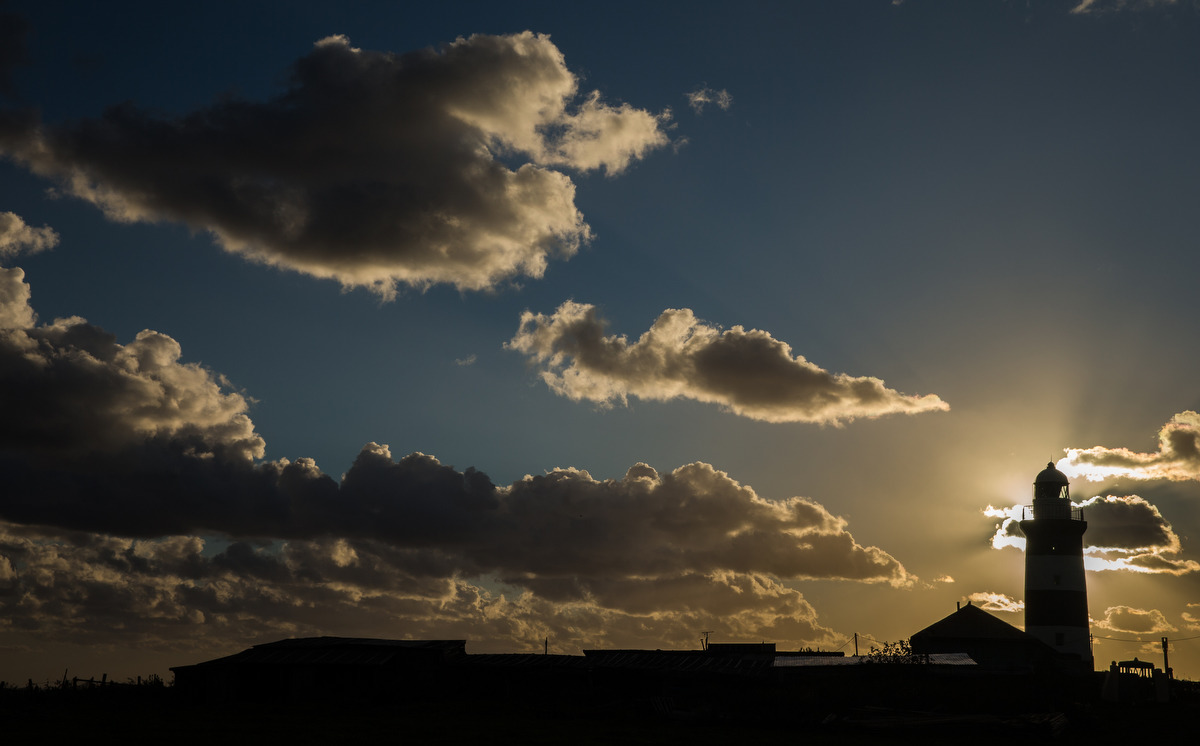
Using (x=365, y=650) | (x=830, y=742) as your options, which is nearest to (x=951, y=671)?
(x=830, y=742)

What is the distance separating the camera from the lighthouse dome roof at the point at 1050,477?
222 ft

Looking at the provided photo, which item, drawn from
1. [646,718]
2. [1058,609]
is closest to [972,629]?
[1058,609]

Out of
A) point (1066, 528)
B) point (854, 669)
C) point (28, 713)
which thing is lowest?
point (28, 713)

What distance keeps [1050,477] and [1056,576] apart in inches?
288

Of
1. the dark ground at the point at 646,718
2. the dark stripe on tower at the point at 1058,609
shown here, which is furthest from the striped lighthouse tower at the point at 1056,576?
the dark ground at the point at 646,718

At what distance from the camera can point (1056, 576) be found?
2518 inches

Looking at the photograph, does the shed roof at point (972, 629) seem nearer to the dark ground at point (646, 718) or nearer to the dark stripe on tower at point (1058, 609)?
the dark stripe on tower at point (1058, 609)

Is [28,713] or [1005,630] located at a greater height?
[1005,630]

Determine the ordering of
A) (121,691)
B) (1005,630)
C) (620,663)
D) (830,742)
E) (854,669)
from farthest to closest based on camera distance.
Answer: (1005,630), (121,691), (620,663), (854,669), (830,742)

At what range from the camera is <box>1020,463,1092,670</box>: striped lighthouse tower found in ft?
205

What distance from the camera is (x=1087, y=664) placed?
5988cm

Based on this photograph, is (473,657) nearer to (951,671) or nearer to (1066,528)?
(951,671)

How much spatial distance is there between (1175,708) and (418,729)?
126 feet

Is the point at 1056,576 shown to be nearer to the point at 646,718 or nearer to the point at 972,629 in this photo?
the point at 972,629
